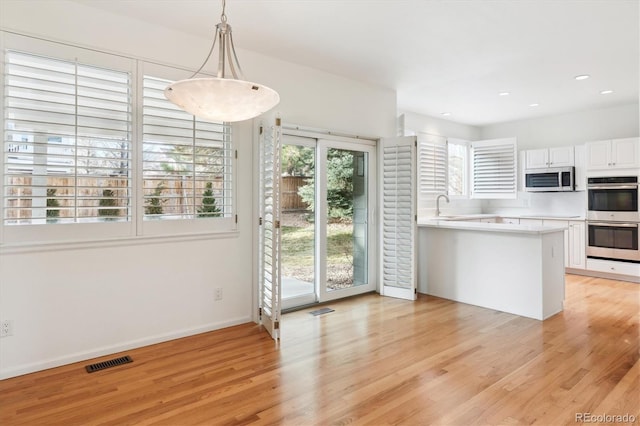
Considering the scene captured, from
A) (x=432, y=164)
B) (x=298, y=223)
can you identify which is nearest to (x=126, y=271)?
(x=298, y=223)

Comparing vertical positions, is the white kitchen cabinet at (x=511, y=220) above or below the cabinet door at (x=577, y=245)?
above

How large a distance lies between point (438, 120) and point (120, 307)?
19.2 feet

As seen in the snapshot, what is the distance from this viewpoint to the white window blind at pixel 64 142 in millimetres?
2678

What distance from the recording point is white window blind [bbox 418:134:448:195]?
20.9 ft

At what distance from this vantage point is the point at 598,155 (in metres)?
5.81

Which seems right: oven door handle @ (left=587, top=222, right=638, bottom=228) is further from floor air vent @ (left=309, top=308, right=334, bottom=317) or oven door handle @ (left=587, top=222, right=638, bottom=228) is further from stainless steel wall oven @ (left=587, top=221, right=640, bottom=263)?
floor air vent @ (left=309, top=308, right=334, bottom=317)

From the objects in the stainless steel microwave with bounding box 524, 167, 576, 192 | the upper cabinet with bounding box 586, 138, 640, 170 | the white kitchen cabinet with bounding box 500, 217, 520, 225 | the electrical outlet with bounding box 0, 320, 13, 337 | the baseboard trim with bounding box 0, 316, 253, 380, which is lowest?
the baseboard trim with bounding box 0, 316, 253, 380

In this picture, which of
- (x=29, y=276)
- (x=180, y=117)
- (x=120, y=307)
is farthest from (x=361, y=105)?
(x=29, y=276)

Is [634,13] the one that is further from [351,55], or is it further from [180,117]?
[180,117]

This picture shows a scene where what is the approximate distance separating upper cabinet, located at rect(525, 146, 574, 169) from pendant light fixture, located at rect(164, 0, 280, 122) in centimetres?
607

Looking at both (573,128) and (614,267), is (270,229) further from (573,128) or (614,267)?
(573,128)

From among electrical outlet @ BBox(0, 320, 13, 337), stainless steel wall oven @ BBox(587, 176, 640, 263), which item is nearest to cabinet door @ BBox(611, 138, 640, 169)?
stainless steel wall oven @ BBox(587, 176, 640, 263)

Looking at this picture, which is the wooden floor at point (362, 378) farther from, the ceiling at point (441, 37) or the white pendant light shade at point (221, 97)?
the ceiling at point (441, 37)

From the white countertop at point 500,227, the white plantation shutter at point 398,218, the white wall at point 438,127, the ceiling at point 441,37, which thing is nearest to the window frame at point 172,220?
Answer: the ceiling at point 441,37
